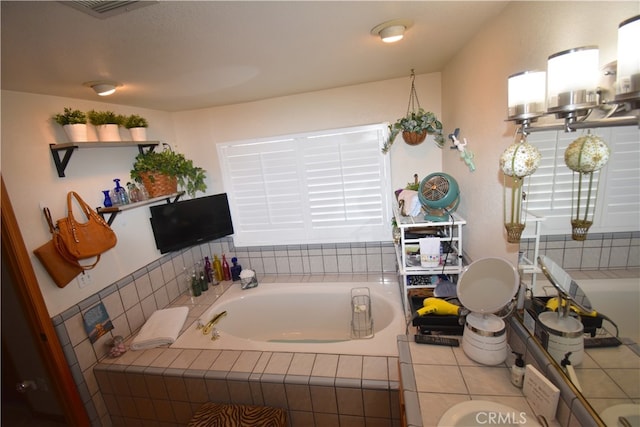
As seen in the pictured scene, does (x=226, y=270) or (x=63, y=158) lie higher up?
(x=63, y=158)

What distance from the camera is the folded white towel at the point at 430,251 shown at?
6.24ft

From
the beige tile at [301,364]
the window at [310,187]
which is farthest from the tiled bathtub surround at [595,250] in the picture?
the window at [310,187]

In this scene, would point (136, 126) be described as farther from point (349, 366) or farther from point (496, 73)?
point (496, 73)

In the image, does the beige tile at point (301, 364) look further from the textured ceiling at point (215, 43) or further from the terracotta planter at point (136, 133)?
the terracotta planter at point (136, 133)

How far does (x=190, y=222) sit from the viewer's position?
102 inches

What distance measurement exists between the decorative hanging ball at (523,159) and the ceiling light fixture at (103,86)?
2.11m

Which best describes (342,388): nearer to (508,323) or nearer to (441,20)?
(508,323)

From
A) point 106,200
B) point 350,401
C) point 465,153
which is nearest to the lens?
point 350,401

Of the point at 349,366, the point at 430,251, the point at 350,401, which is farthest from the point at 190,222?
the point at 430,251

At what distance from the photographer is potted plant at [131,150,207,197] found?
2271 millimetres

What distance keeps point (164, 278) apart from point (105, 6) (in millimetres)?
2141

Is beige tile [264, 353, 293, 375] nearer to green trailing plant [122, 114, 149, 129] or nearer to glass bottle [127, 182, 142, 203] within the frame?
glass bottle [127, 182, 142, 203]

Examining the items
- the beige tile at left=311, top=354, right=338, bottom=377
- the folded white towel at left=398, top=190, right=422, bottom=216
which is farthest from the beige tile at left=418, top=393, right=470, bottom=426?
the folded white towel at left=398, top=190, right=422, bottom=216

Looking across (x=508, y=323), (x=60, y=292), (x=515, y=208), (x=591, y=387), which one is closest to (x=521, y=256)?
(x=515, y=208)
